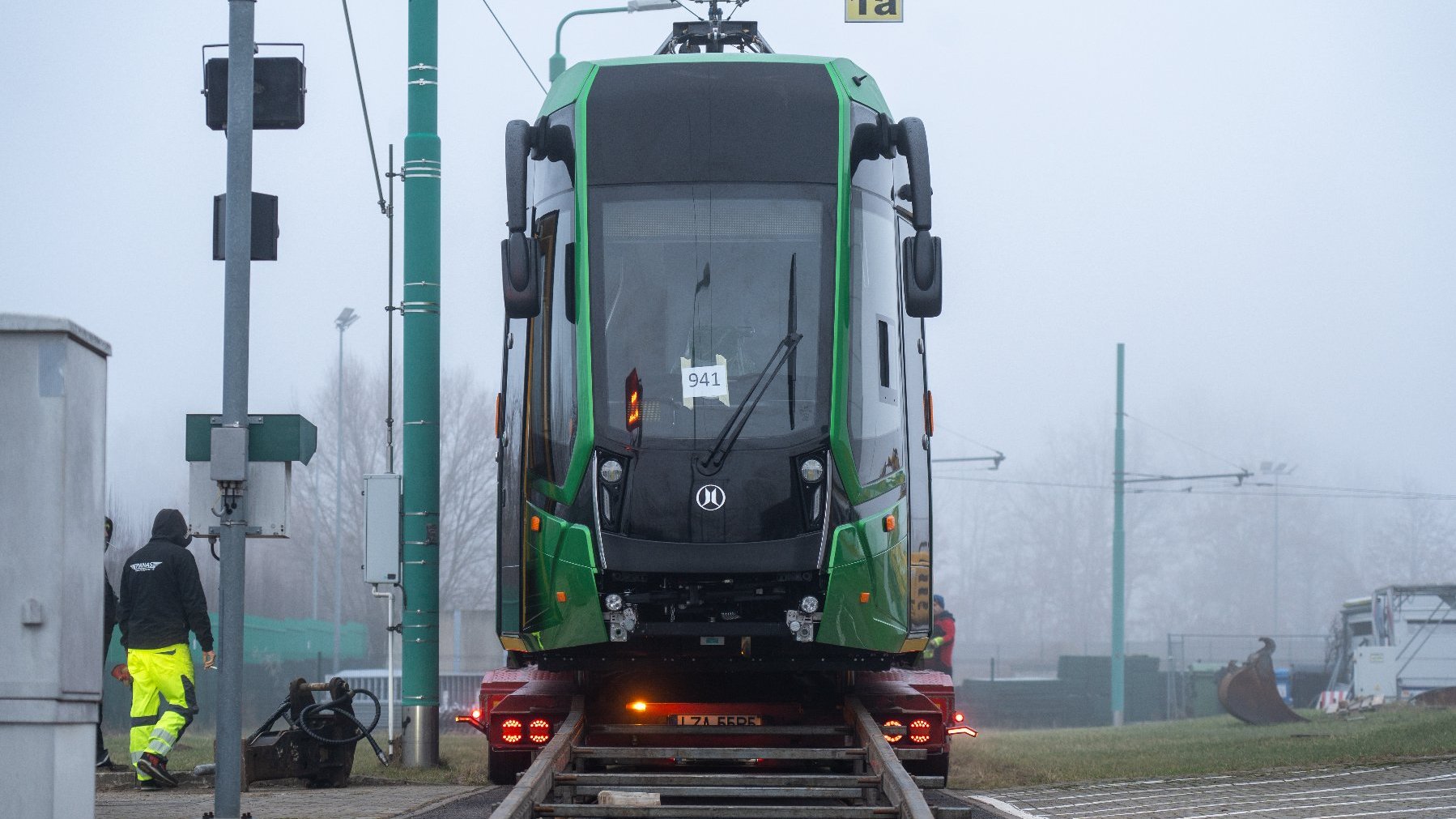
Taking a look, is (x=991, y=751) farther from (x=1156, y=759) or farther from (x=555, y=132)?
(x=555, y=132)

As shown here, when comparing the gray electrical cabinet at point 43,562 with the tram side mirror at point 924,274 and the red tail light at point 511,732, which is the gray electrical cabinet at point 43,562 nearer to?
the red tail light at point 511,732

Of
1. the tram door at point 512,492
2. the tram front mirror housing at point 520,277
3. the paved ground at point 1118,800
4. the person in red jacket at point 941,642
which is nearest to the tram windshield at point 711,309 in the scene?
the tram front mirror housing at point 520,277

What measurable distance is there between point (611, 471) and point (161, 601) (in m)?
4.10

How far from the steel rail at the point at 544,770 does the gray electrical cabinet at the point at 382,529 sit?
14.5ft

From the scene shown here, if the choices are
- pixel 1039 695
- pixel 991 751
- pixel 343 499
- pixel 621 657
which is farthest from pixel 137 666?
pixel 343 499

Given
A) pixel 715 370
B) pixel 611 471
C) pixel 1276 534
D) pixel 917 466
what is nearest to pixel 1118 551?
pixel 917 466

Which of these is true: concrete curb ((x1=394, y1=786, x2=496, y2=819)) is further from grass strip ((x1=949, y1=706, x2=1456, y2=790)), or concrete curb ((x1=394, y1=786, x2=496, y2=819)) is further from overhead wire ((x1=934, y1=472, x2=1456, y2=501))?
overhead wire ((x1=934, y1=472, x2=1456, y2=501))

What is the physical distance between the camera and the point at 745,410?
355 inches

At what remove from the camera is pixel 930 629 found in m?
9.95

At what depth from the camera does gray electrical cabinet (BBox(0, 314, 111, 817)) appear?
6250 millimetres

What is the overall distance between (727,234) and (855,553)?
1.77 m

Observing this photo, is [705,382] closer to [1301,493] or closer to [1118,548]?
[1118,548]

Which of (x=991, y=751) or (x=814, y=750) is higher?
(x=814, y=750)

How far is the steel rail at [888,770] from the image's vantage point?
734cm
